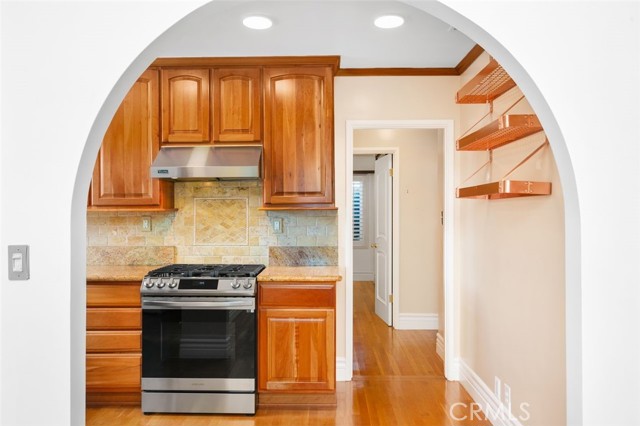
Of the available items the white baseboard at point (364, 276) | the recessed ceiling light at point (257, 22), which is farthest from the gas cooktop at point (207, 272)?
the white baseboard at point (364, 276)

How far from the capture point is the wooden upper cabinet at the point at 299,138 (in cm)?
310

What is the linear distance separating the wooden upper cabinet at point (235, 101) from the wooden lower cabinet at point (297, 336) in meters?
1.18

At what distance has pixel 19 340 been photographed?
4.21 feet

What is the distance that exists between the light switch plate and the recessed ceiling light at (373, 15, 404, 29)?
2.16m

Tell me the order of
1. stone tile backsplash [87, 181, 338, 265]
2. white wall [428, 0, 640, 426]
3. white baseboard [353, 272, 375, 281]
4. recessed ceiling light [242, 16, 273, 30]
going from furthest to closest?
1. white baseboard [353, 272, 375, 281]
2. stone tile backsplash [87, 181, 338, 265]
3. recessed ceiling light [242, 16, 273, 30]
4. white wall [428, 0, 640, 426]

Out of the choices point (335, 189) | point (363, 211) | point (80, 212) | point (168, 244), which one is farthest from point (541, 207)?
point (363, 211)

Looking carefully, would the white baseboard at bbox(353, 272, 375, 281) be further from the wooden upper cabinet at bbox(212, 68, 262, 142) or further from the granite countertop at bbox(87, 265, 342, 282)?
the wooden upper cabinet at bbox(212, 68, 262, 142)

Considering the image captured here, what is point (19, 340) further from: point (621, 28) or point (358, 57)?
point (358, 57)

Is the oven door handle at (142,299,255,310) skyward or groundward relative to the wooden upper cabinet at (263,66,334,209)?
groundward

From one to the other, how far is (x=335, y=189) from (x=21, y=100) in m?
2.26

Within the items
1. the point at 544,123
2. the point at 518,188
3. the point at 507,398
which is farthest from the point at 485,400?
the point at 544,123

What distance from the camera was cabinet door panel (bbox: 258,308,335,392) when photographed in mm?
2795

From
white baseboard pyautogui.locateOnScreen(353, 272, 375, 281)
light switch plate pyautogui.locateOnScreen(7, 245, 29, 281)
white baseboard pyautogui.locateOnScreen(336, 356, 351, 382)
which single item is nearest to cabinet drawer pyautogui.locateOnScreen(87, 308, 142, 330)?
white baseboard pyautogui.locateOnScreen(336, 356, 351, 382)

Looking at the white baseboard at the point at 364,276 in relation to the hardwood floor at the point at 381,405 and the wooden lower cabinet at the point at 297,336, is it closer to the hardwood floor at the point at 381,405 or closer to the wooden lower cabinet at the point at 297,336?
the hardwood floor at the point at 381,405
